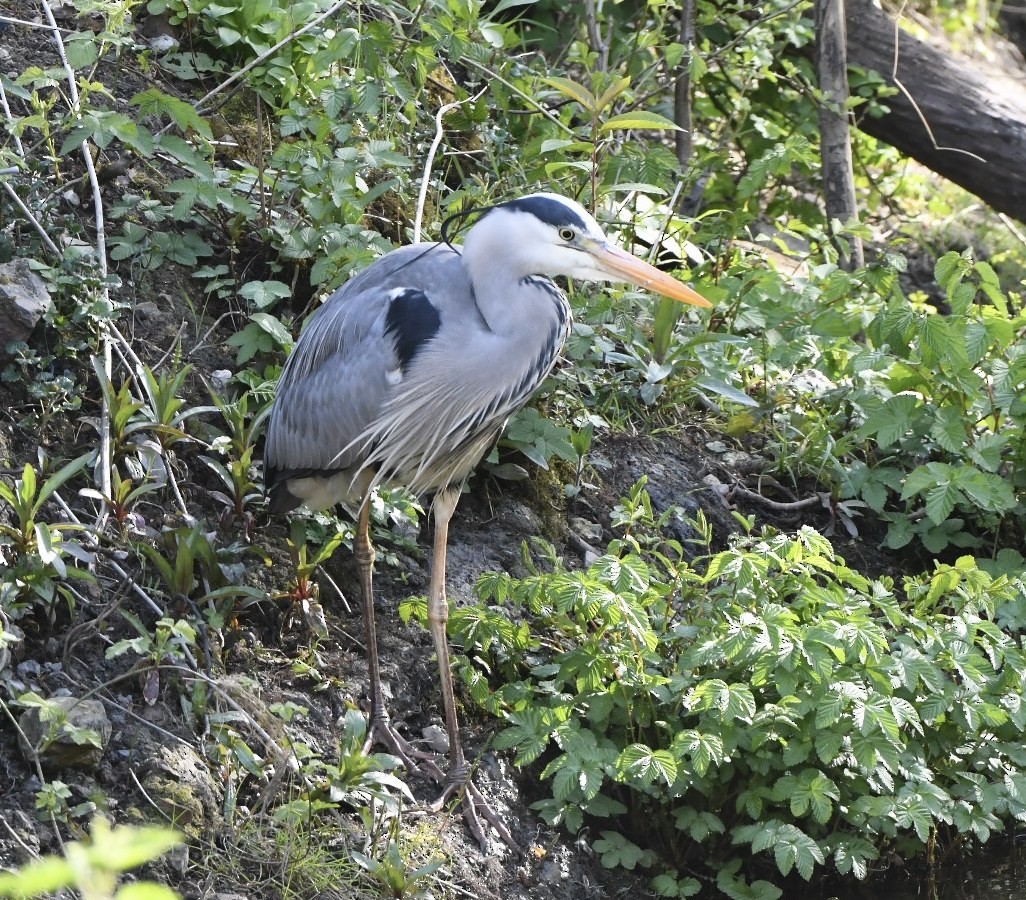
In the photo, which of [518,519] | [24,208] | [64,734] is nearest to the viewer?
[64,734]

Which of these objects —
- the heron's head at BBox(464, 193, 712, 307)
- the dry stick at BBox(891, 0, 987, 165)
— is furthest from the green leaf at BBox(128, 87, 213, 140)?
the dry stick at BBox(891, 0, 987, 165)

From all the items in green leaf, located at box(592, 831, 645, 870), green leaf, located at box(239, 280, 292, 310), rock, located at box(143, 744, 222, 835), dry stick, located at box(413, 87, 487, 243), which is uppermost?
dry stick, located at box(413, 87, 487, 243)

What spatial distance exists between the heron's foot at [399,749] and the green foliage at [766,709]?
0.22m

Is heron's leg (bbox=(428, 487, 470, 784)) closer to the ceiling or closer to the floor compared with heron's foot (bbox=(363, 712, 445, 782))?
closer to the ceiling

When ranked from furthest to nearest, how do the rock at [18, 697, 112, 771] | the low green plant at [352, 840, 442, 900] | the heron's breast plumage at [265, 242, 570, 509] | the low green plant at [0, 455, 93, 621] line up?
the heron's breast plumage at [265, 242, 570, 509], the low green plant at [0, 455, 93, 621], the low green plant at [352, 840, 442, 900], the rock at [18, 697, 112, 771]

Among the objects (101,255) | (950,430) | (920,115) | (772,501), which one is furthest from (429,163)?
(920,115)

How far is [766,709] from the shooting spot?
3.06 metres

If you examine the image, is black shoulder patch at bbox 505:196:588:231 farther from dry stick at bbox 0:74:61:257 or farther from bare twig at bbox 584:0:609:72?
bare twig at bbox 584:0:609:72

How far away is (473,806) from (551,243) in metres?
1.40

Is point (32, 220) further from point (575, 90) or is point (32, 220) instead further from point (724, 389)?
point (724, 389)

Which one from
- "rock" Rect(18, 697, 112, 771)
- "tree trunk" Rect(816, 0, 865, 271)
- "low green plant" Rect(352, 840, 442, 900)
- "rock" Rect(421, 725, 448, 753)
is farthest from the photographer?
"tree trunk" Rect(816, 0, 865, 271)

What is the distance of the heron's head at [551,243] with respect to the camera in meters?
3.10

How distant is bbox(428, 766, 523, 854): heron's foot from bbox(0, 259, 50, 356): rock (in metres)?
1.65

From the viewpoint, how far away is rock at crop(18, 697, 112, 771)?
264 centimetres
